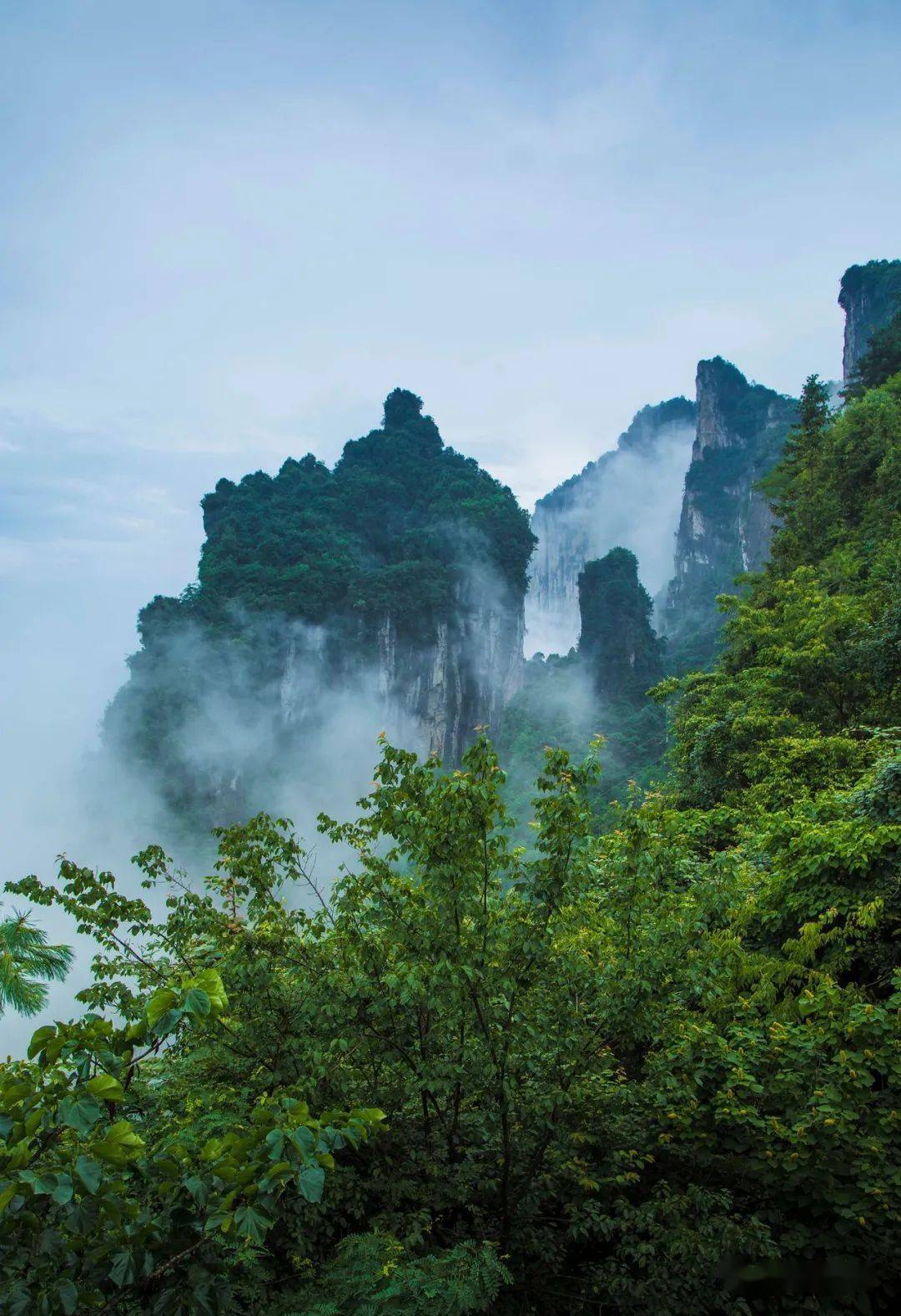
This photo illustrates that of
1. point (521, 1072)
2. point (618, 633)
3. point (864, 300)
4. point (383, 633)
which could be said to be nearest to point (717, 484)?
point (618, 633)

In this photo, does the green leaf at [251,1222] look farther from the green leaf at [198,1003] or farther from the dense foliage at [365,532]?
the dense foliage at [365,532]

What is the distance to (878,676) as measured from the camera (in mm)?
10422

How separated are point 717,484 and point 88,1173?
283ft

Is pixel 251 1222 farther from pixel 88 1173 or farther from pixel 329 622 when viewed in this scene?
pixel 329 622

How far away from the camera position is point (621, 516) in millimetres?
113250

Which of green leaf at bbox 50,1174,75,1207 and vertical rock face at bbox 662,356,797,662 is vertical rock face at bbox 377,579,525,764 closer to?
vertical rock face at bbox 662,356,797,662

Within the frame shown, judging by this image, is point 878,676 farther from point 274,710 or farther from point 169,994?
point 274,710

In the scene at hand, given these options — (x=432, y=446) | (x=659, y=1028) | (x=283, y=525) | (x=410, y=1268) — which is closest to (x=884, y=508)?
(x=659, y=1028)

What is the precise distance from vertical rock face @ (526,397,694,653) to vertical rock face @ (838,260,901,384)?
5581 centimetres

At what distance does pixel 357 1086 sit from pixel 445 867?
156cm

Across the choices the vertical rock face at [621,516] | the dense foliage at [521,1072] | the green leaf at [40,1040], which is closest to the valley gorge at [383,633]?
the vertical rock face at [621,516]

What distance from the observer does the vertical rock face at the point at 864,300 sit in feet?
159

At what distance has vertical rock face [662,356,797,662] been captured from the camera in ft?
254

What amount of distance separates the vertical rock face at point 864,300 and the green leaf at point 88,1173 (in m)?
56.7
